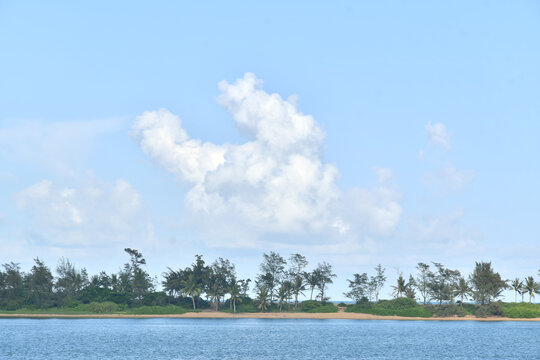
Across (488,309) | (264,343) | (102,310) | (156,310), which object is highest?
(488,309)

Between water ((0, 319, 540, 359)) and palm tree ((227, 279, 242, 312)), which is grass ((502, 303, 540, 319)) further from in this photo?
palm tree ((227, 279, 242, 312))

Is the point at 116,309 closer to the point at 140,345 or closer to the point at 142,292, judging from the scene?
the point at 142,292

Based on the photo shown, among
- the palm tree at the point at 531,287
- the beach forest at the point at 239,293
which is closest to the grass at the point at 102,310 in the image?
the beach forest at the point at 239,293

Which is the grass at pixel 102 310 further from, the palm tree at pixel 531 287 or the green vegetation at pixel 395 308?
the palm tree at pixel 531 287

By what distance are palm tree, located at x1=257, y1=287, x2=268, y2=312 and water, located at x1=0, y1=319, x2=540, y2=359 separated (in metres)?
42.8

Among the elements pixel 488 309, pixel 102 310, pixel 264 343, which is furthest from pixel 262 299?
pixel 264 343

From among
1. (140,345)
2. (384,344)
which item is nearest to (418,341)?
(384,344)

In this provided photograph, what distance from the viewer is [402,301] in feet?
502

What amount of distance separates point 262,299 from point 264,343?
72118 mm

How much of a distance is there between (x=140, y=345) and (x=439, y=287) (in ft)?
297

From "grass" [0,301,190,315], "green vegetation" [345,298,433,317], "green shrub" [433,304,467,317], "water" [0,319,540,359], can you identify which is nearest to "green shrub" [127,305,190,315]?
"grass" [0,301,190,315]

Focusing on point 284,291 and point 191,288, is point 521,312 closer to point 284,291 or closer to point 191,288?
point 284,291

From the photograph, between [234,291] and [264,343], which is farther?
[234,291]

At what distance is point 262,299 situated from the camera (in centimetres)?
15600
